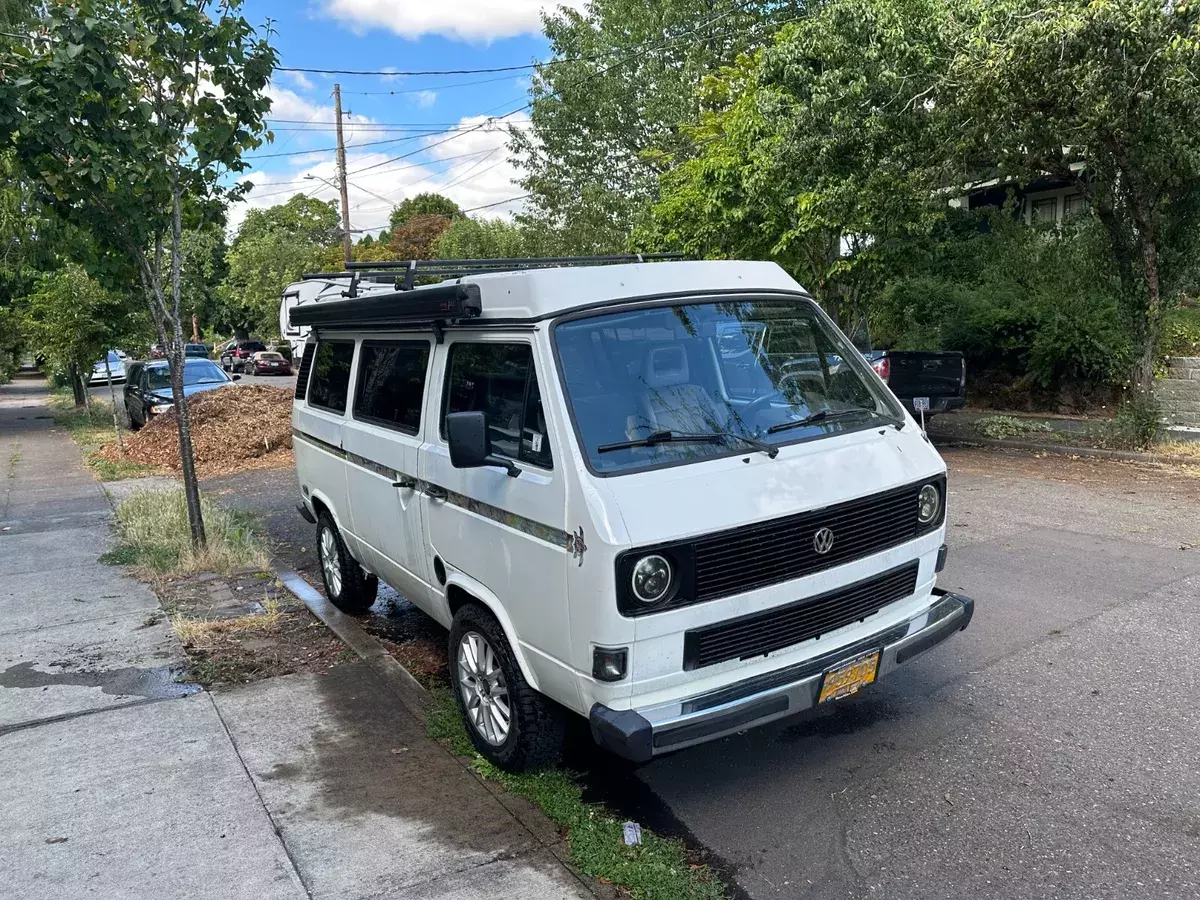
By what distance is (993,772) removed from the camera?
403 centimetres

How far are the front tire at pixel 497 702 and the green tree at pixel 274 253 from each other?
4762 centimetres

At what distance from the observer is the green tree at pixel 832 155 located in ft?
38.4

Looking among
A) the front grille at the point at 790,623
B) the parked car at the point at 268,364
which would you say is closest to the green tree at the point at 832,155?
the front grille at the point at 790,623

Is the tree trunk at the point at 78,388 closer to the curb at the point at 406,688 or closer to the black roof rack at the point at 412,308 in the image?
the curb at the point at 406,688

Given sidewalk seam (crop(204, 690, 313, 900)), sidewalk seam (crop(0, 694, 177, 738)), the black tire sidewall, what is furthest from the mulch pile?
the black tire sidewall

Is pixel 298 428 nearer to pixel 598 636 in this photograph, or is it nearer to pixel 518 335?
pixel 518 335

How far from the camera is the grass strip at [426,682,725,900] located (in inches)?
132

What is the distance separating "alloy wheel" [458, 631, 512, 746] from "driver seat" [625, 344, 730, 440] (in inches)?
48.4

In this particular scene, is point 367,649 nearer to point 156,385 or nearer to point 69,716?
point 69,716

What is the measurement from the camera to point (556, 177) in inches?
1088

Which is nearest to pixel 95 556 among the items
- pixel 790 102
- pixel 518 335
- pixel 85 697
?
pixel 85 697

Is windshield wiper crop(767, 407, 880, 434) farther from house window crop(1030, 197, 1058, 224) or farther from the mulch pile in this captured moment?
house window crop(1030, 197, 1058, 224)

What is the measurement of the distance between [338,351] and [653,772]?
3.54 metres

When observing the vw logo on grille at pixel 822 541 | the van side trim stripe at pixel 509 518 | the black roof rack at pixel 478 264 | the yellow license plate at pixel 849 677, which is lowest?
the yellow license plate at pixel 849 677
